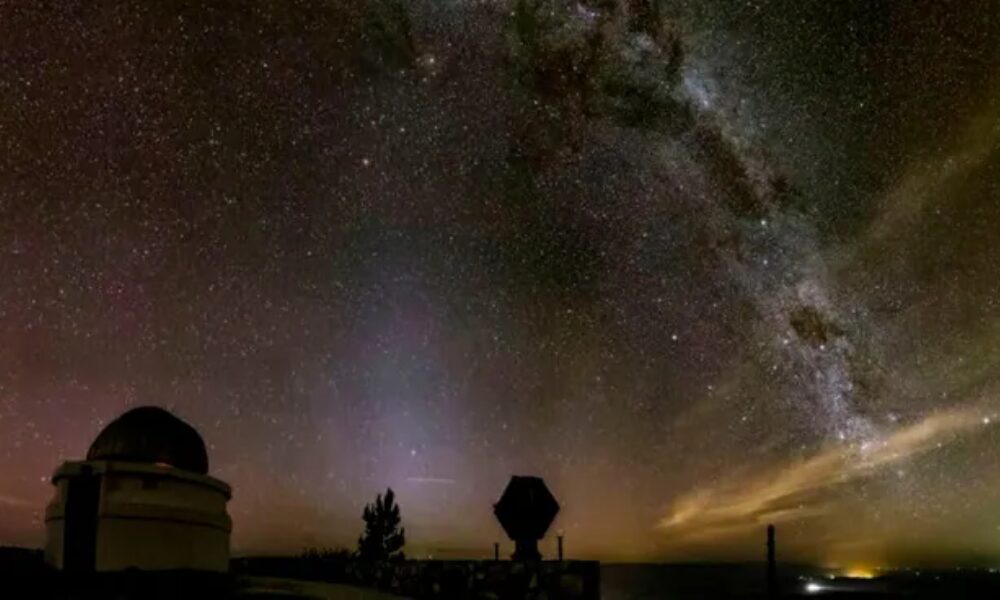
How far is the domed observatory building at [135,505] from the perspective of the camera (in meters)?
20.4

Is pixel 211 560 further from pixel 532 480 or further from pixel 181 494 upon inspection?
pixel 532 480

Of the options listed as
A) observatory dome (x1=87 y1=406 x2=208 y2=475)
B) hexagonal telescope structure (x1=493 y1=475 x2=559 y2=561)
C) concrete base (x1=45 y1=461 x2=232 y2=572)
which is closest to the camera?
hexagonal telescope structure (x1=493 y1=475 x2=559 y2=561)

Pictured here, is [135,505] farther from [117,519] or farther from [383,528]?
[383,528]

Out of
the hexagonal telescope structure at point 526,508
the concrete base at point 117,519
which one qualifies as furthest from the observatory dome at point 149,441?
the hexagonal telescope structure at point 526,508

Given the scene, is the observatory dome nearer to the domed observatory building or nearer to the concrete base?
the domed observatory building

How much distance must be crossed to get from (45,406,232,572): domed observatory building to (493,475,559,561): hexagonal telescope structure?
36.9ft

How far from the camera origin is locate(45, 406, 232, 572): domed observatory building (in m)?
20.4

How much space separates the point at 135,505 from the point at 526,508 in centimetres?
1169

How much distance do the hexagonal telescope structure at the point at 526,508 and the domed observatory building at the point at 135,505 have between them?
11249 millimetres

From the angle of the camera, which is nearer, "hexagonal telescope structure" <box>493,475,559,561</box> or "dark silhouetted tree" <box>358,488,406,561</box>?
"hexagonal telescope structure" <box>493,475,559,561</box>

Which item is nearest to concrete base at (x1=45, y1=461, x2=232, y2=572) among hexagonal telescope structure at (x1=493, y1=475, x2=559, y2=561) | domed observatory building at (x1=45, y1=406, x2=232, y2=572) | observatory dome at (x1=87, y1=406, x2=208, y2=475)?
domed observatory building at (x1=45, y1=406, x2=232, y2=572)

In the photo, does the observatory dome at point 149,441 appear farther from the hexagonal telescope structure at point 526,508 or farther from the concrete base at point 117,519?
the hexagonal telescope structure at point 526,508

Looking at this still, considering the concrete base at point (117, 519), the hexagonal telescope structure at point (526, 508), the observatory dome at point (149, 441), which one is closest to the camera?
the hexagonal telescope structure at point (526, 508)

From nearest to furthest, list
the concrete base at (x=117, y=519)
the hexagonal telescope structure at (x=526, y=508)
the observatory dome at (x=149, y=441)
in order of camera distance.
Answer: the hexagonal telescope structure at (x=526, y=508), the concrete base at (x=117, y=519), the observatory dome at (x=149, y=441)
